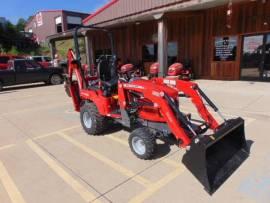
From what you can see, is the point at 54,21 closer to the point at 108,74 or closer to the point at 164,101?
the point at 108,74

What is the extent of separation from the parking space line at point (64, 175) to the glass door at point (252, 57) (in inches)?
380

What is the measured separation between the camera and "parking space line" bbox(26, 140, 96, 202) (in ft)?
8.73

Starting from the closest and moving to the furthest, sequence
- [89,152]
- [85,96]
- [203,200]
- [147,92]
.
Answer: [203,200], [147,92], [89,152], [85,96]

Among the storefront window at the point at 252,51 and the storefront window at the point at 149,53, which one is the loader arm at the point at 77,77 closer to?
the storefront window at the point at 252,51

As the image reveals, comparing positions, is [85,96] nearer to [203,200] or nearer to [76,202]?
[76,202]

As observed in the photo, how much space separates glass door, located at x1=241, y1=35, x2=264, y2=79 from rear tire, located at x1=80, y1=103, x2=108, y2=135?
8.42 metres

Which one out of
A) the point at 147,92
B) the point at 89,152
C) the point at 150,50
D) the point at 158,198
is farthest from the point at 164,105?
the point at 150,50

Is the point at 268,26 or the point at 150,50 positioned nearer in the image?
the point at 268,26

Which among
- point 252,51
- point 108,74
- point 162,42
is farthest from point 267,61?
point 108,74

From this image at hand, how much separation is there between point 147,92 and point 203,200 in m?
1.64

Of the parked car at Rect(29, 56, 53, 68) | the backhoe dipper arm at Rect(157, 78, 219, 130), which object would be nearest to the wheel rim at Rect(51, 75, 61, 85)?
the parked car at Rect(29, 56, 53, 68)

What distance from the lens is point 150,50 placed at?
1427cm

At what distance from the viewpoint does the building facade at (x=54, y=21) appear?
108 ft

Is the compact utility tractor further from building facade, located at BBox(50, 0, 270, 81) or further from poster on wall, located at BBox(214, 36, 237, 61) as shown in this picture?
poster on wall, located at BBox(214, 36, 237, 61)
